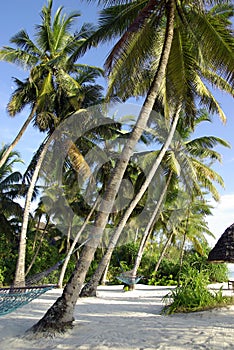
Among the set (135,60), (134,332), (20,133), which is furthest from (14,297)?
(20,133)

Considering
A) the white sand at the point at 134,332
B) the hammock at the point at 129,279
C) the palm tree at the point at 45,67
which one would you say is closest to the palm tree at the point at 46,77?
the palm tree at the point at 45,67

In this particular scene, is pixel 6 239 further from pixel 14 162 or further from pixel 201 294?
pixel 201 294

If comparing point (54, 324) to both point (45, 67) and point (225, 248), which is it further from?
point (45, 67)

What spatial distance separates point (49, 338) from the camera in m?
5.04

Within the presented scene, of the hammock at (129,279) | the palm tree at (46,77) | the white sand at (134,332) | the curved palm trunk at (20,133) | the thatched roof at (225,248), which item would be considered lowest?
the white sand at (134,332)

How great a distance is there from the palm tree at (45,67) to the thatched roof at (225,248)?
20.7 feet

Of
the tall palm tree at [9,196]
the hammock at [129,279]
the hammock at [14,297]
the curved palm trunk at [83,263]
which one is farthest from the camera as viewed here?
the tall palm tree at [9,196]

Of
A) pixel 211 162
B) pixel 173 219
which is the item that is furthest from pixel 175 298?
pixel 173 219

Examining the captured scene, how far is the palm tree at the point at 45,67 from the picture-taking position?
11.8 meters

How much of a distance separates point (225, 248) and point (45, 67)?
7.67 meters

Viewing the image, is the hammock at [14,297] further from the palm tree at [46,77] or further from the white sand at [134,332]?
the palm tree at [46,77]

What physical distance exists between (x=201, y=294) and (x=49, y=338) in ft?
9.88

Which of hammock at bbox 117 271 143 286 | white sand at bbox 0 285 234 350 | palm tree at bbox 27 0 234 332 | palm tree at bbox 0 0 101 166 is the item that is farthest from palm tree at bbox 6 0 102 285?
white sand at bbox 0 285 234 350

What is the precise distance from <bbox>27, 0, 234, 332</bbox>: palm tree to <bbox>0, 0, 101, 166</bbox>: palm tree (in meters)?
4.09
